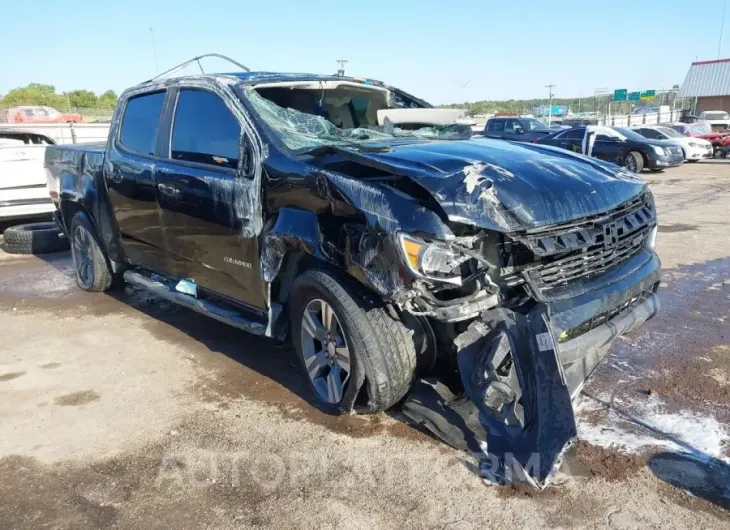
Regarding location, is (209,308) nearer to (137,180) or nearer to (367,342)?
(137,180)

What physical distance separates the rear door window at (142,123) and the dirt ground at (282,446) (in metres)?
1.53

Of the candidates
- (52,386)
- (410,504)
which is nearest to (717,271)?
(410,504)

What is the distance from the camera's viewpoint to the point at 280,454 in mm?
3213

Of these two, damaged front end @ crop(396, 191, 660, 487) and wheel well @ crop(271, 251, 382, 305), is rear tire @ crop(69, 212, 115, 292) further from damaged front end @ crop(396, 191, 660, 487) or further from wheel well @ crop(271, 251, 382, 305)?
damaged front end @ crop(396, 191, 660, 487)

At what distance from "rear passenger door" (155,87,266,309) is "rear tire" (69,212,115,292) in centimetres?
169

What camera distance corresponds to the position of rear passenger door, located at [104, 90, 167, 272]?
4777 millimetres

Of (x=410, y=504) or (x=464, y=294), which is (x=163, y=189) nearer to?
(x=464, y=294)

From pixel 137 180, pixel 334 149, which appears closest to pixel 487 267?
pixel 334 149

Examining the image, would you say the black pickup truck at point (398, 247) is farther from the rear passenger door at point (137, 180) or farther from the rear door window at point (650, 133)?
the rear door window at point (650, 133)

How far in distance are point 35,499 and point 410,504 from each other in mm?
1736

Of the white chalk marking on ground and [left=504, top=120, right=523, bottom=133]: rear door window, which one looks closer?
the white chalk marking on ground

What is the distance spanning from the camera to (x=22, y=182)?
9117 millimetres

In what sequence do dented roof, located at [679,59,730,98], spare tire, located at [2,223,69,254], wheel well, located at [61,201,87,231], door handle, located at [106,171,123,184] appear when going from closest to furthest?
door handle, located at [106,171,123,184]
wheel well, located at [61,201,87,231]
spare tire, located at [2,223,69,254]
dented roof, located at [679,59,730,98]

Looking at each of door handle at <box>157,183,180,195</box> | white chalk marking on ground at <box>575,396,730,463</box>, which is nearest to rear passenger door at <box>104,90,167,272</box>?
door handle at <box>157,183,180,195</box>
